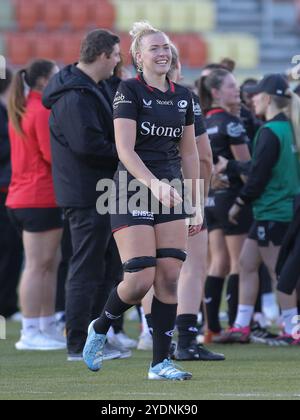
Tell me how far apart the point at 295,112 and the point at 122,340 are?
2.14 meters

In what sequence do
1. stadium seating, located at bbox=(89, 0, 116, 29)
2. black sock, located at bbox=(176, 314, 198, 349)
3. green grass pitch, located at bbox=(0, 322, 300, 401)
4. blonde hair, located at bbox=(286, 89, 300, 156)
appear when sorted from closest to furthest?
green grass pitch, located at bbox=(0, 322, 300, 401) → black sock, located at bbox=(176, 314, 198, 349) → blonde hair, located at bbox=(286, 89, 300, 156) → stadium seating, located at bbox=(89, 0, 116, 29)

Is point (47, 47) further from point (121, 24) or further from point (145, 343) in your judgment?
point (145, 343)

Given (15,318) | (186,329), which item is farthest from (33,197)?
(15,318)

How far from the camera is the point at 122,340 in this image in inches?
323

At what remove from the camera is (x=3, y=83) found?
10.2m

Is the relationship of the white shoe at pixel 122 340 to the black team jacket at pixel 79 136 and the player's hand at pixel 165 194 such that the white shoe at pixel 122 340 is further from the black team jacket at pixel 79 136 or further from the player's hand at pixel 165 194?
the player's hand at pixel 165 194

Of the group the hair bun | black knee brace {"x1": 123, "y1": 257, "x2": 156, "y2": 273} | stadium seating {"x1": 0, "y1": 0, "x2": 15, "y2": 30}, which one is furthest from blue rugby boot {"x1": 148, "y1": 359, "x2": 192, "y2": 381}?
stadium seating {"x1": 0, "y1": 0, "x2": 15, "y2": 30}

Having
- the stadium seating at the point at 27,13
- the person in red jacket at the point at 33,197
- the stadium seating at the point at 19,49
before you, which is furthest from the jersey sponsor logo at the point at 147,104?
the stadium seating at the point at 27,13

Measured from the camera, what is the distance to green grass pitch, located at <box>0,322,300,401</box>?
5.43 metres

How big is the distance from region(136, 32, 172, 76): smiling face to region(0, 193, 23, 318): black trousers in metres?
4.84

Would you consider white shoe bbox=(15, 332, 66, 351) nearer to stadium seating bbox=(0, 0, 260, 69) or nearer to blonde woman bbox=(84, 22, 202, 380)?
blonde woman bbox=(84, 22, 202, 380)

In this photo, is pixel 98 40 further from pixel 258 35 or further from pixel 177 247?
pixel 258 35
